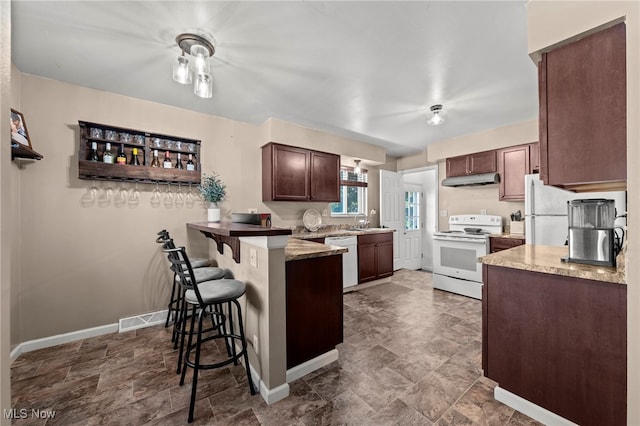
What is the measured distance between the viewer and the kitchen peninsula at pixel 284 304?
1.75 meters

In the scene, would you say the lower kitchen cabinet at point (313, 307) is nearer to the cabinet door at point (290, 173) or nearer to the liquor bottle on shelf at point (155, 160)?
the cabinet door at point (290, 173)

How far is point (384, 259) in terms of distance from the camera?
4.66 metres

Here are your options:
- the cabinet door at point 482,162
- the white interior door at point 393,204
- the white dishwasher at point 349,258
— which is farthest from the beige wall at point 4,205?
the cabinet door at point 482,162

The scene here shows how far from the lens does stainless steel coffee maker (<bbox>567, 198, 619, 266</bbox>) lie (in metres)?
1.50

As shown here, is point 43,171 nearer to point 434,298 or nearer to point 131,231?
point 131,231

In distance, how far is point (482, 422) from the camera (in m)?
1.57

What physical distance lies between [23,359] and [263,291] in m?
2.42

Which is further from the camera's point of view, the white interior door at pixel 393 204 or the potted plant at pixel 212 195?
the white interior door at pixel 393 204

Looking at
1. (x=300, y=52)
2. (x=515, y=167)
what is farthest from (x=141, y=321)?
(x=515, y=167)

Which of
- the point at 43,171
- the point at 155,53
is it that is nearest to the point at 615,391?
the point at 155,53

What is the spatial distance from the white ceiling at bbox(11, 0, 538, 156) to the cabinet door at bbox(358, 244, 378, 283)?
7.24 feet

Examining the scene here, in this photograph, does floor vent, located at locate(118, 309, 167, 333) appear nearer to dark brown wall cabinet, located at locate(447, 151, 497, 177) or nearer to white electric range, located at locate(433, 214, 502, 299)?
white electric range, located at locate(433, 214, 502, 299)

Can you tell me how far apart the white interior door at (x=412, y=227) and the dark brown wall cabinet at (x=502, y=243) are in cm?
199

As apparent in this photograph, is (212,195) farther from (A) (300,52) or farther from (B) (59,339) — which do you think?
(B) (59,339)
